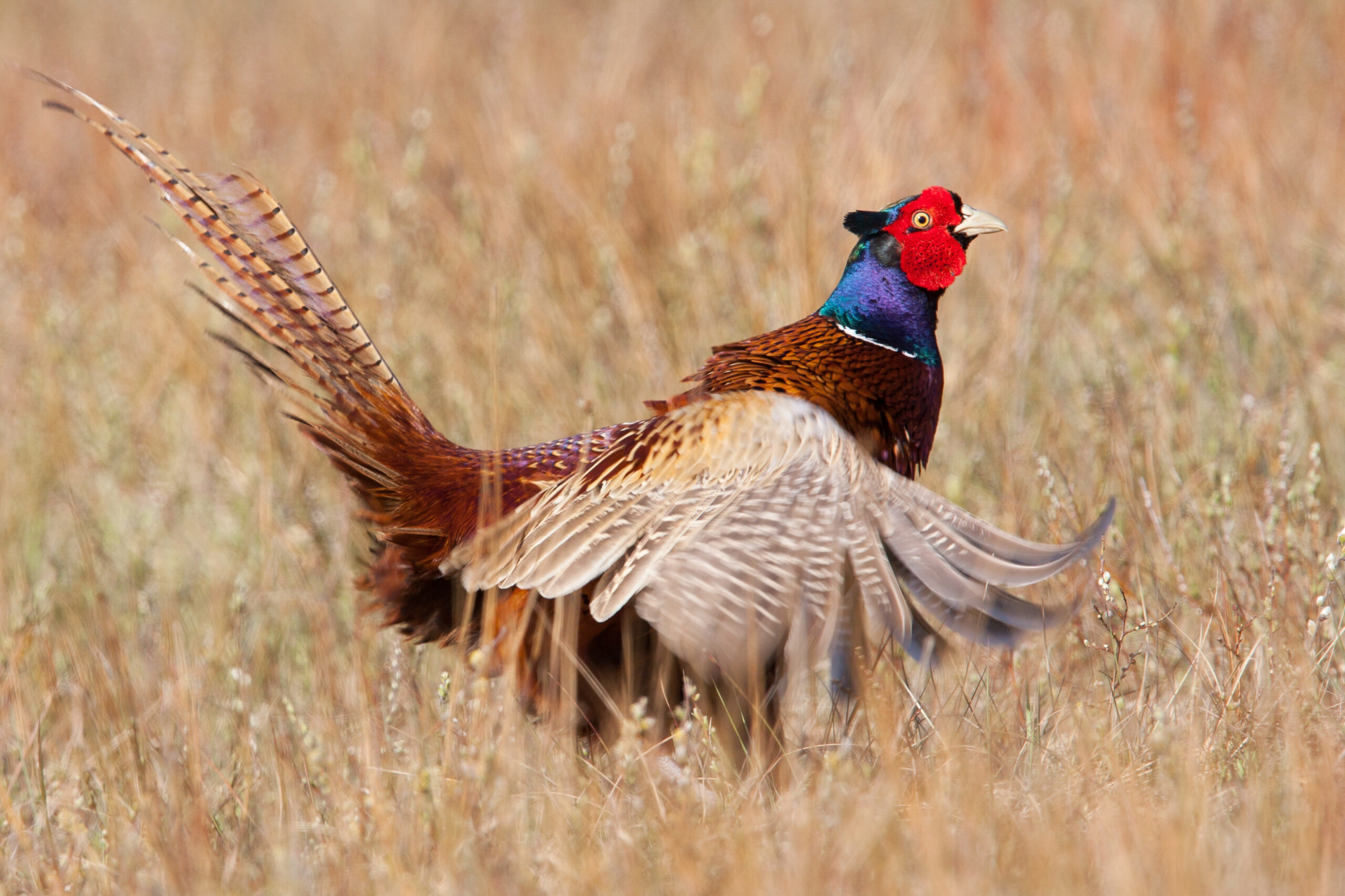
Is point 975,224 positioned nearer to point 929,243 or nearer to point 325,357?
point 929,243

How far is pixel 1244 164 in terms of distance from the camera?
15.1ft

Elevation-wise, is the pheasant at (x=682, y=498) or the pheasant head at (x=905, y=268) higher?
the pheasant head at (x=905, y=268)

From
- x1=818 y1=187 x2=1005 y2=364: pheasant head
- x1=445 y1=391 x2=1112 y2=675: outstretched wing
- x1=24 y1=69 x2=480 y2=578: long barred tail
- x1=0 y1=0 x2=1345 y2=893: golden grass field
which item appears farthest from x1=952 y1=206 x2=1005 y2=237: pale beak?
x1=24 y1=69 x2=480 y2=578: long barred tail

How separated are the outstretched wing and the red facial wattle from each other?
0.62 metres

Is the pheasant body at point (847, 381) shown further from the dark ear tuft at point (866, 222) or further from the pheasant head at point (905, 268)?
the dark ear tuft at point (866, 222)

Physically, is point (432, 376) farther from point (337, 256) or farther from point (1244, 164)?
point (1244, 164)

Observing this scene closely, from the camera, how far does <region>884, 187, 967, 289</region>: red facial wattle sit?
9.62 ft

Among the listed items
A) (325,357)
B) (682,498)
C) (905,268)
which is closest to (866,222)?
(905,268)

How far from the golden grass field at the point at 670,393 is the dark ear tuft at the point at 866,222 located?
2.20 feet

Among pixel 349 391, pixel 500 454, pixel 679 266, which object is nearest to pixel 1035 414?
pixel 679 266

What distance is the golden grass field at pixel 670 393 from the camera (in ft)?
6.70

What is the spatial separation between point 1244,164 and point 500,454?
9.99 feet

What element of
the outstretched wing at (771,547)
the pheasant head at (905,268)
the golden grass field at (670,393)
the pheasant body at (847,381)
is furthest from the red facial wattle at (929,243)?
the outstretched wing at (771,547)

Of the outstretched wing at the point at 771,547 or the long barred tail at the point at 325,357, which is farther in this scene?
the long barred tail at the point at 325,357
